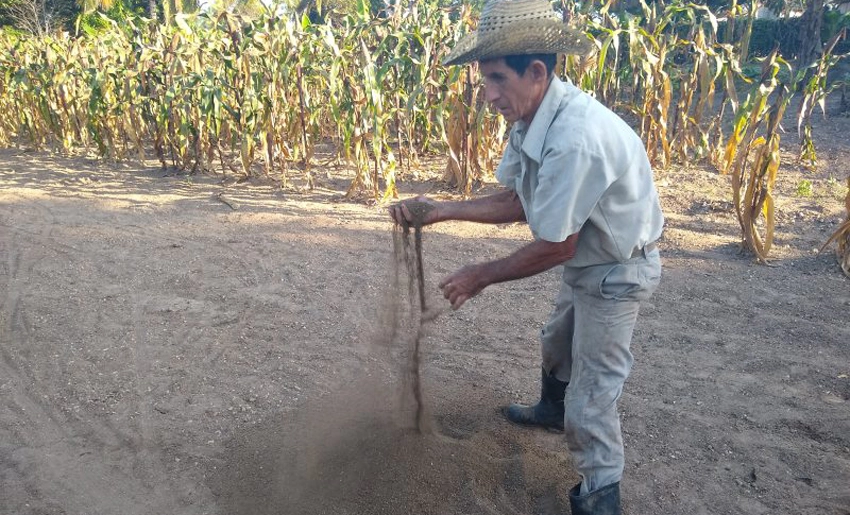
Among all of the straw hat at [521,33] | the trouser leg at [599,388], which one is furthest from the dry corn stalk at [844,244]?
the straw hat at [521,33]

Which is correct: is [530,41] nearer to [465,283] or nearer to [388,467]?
[465,283]

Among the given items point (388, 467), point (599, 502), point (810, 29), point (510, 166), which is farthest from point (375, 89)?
point (810, 29)

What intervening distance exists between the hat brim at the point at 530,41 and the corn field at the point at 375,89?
3472 mm

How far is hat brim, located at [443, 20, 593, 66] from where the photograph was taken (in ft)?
6.65

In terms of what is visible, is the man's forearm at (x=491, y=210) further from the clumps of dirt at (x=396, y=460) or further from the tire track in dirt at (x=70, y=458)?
the tire track in dirt at (x=70, y=458)

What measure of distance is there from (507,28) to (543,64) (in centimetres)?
16

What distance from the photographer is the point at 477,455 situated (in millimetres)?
2830

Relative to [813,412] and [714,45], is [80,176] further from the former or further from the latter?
[813,412]

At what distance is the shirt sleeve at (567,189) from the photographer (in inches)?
76.1

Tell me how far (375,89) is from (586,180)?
459 cm

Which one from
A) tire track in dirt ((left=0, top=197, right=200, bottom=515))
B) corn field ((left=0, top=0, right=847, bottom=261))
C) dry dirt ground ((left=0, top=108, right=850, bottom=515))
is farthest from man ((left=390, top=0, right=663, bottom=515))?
corn field ((left=0, top=0, right=847, bottom=261))

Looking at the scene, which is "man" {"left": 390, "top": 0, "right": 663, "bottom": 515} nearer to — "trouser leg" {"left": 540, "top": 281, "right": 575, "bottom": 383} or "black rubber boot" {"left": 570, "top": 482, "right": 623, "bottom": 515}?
"black rubber boot" {"left": 570, "top": 482, "right": 623, "bottom": 515}

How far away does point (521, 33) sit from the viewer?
204 centimetres

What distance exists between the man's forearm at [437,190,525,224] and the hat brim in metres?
0.63
